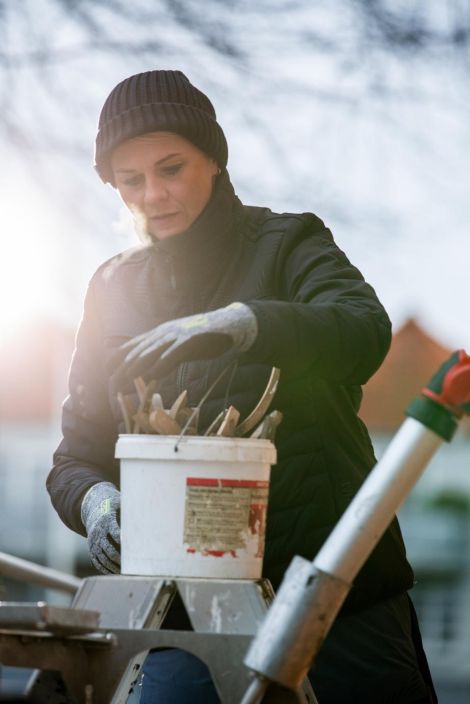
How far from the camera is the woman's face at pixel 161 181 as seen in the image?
2.51m

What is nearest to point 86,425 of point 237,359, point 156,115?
point 237,359

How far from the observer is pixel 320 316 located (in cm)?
216

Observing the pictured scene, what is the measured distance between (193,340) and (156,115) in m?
0.66

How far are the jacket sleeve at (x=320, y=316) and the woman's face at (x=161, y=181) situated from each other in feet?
0.62

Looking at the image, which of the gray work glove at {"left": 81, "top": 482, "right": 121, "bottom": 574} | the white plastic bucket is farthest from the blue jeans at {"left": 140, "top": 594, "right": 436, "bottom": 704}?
the white plastic bucket

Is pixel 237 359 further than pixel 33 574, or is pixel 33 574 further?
pixel 33 574

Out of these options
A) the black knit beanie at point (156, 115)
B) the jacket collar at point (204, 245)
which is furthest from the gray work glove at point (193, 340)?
the black knit beanie at point (156, 115)

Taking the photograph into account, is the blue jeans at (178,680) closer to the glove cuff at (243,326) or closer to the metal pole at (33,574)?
the metal pole at (33,574)

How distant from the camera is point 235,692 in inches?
77.7

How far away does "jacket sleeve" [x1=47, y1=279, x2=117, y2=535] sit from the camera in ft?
8.72

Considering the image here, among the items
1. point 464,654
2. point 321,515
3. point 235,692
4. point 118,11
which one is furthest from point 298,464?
point 464,654

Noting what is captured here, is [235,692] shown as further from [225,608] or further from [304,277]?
[304,277]

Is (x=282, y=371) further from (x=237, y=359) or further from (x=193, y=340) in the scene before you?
Answer: (x=193, y=340)

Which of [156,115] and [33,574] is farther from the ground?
[156,115]
